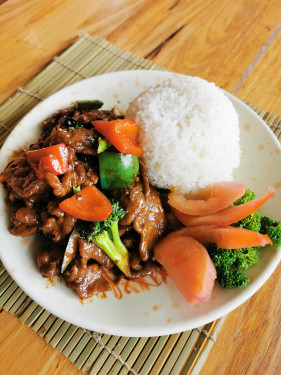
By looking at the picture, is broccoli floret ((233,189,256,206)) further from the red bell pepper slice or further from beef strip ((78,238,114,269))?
the red bell pepper slice

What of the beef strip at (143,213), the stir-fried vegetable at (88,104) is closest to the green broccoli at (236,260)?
the beef strip at (143,213)

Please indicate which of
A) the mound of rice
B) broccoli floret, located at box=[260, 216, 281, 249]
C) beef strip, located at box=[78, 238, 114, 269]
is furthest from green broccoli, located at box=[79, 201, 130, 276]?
broccoli floret, located at box=[260, 216, 281, 249]

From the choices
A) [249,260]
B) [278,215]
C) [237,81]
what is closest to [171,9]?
[237,81]

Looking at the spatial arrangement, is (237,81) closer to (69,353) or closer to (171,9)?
(171,9)

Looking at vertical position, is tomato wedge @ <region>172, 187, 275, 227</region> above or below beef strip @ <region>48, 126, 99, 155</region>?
below

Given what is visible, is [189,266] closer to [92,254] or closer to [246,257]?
[246,257]

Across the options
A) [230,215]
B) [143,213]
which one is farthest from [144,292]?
[230,215]
